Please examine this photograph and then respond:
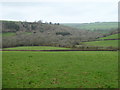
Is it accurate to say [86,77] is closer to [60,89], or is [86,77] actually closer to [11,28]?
[60,89]

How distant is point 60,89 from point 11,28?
142 m

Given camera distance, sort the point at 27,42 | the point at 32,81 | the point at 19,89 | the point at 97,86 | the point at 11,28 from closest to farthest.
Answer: the point at 19,89
the point at 97,86
the point at 32,81
the point at 27,42
the point at 11,28

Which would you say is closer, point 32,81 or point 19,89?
point 19,89

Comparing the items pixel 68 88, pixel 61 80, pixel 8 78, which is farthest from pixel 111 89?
pixel 8 78

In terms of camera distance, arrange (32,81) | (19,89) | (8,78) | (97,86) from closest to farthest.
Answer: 1. (19,89)
2. (97,86)
3. (32,81)
4. (8,78)

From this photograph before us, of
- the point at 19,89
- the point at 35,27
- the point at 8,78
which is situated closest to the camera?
the point at 19,89

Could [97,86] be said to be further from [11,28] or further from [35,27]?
[35,27]

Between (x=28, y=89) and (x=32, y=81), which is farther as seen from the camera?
(x=32, y=81)

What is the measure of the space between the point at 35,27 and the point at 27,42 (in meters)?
63.3

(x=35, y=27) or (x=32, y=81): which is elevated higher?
(x=35, y=27)

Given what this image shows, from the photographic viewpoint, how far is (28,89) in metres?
13.3

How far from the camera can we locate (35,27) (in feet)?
535

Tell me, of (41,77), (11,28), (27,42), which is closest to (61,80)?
A: (41,77)

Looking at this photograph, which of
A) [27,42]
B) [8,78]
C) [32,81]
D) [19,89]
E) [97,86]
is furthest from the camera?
[27,42]
